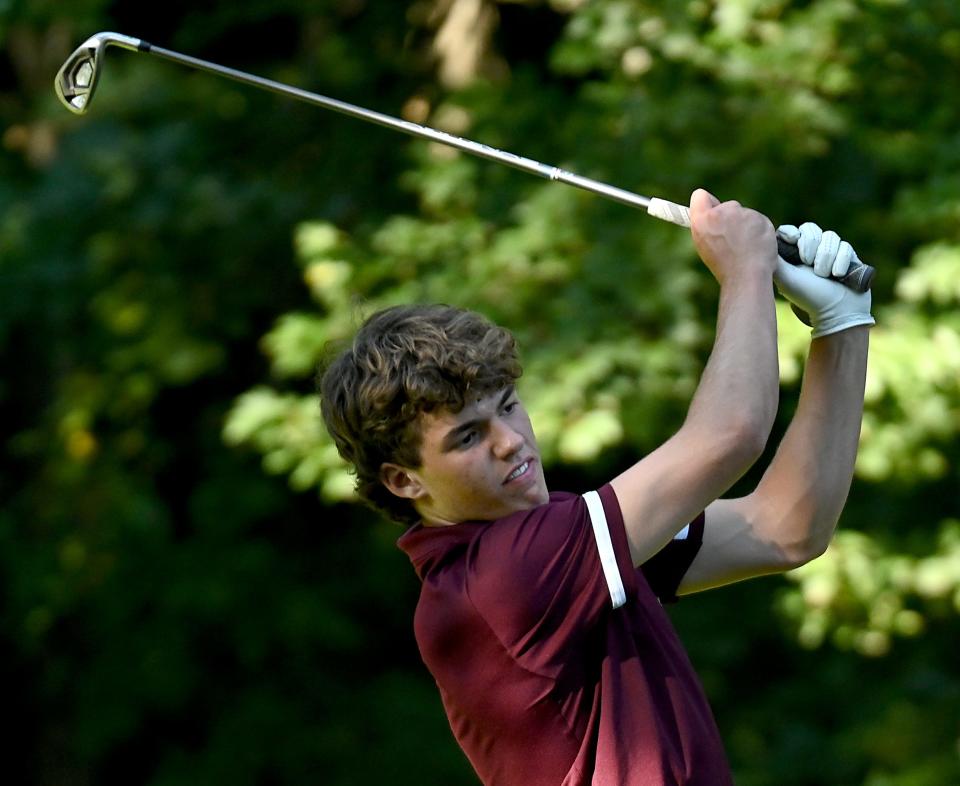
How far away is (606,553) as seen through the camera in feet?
6.99

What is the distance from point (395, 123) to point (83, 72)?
83 centimetres

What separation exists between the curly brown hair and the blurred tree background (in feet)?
8.78

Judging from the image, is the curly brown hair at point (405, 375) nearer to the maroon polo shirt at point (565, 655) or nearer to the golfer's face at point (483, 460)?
the golfer's face at point (483, 460)

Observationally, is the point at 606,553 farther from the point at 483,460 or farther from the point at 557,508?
the point at 483,460

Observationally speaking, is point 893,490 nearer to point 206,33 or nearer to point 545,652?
point 206,33

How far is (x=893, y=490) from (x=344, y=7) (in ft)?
11.2

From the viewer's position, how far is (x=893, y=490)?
21.7 ft

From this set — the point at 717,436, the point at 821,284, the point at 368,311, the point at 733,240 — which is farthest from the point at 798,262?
the point at 368,311

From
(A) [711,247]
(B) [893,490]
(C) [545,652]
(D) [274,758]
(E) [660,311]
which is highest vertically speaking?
(A) [711,247]

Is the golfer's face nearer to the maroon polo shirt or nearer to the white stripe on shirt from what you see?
the maroon polo shirt

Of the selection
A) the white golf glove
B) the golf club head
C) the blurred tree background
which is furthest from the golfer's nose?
the blurred tree background

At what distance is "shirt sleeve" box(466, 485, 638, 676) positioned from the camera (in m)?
2.14

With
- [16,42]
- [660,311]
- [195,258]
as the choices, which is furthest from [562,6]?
[16,42]

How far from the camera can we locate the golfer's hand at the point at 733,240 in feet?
7.30
